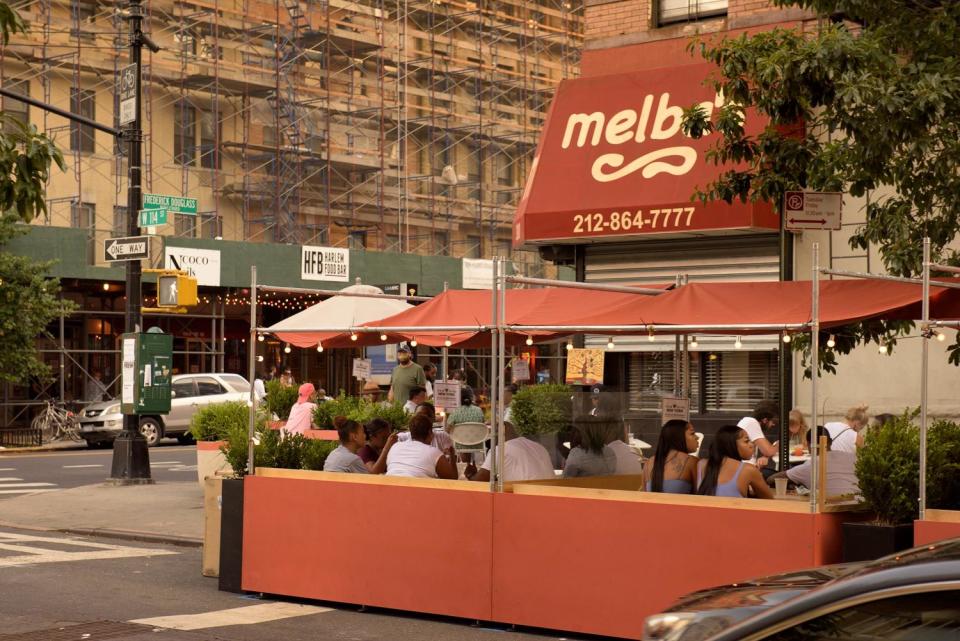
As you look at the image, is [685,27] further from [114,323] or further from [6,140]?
[114,323]

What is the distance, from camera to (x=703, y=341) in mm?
17422

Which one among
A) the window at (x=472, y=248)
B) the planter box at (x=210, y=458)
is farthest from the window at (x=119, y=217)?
the planter box at (x=210, y=458)

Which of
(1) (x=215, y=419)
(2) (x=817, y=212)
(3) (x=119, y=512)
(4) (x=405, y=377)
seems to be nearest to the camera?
(2) (x=817, y=212)

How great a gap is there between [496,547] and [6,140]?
4.29 metres

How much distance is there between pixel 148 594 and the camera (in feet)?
37.6

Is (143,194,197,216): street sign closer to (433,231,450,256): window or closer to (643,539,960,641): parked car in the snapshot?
(643,539,960,641): parked car

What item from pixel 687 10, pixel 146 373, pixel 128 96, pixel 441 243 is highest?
pixel 687 10

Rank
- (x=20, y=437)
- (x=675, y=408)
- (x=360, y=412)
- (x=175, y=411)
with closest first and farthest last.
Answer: (x=675, y=408)
(x=360, y=412)
(x=20, y=437)
(x=175, y=411)

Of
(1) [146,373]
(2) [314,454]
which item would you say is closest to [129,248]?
(1) [146,373]

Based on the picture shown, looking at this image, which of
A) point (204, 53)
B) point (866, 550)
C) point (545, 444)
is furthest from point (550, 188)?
point (204, 53)

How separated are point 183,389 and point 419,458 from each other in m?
22.5

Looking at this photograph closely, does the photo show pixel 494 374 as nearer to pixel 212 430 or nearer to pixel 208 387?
pixel 212 430

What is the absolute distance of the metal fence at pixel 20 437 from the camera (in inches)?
1248

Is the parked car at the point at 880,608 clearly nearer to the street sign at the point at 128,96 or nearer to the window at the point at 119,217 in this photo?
the street sign at the point at 128,96
